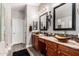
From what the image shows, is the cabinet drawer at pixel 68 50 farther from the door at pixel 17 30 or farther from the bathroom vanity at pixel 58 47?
the door at pixel 17 30

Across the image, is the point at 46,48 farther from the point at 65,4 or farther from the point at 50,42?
the point at 65,4

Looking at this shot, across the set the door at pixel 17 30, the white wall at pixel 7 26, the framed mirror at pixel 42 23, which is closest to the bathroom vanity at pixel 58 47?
the framed mirror at pixel 42 23

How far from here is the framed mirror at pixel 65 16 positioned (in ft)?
6.29

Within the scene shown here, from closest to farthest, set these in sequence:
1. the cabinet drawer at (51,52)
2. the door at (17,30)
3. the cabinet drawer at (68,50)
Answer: the cabinet drawer at (68,50) < the cabinet drawer at (51,52) < the door at (17,30)

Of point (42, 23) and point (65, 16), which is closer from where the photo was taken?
point (65, 16)

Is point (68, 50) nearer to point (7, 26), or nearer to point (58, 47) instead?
point (58, 47)

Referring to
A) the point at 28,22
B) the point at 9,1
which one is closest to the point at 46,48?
the point at 28,22

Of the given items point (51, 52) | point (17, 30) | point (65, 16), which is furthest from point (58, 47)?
point (17, 30)

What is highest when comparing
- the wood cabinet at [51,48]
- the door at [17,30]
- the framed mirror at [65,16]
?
the framed mirror at [65,16]

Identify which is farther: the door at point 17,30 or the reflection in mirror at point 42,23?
the reflection in mirror at point 42,23

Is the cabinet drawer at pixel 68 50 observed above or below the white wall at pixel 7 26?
below

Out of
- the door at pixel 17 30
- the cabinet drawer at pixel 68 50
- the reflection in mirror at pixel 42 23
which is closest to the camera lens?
the cabinet drawer at pixel 68 50

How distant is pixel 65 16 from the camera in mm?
1997

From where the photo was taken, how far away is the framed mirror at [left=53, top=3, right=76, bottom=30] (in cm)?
192
